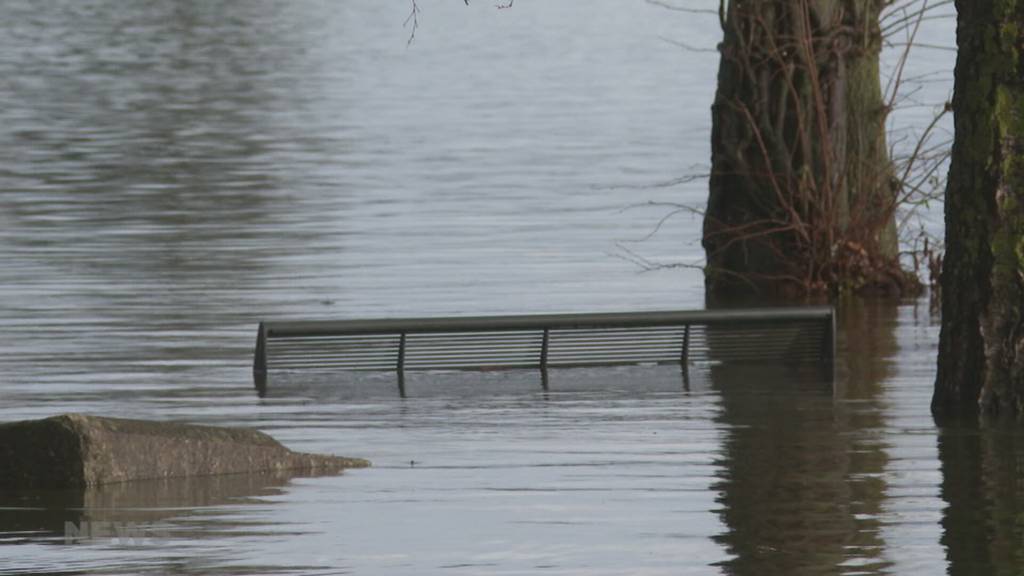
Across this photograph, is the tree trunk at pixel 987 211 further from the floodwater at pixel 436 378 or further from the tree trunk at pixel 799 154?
the tree trunk at pixel 799 154

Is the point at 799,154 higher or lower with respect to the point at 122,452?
higher

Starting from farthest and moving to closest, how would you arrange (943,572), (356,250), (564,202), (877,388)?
(564,202) → (356,250) → (877,388) → (943,572)

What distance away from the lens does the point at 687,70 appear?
159ft

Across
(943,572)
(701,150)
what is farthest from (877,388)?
(701,150)

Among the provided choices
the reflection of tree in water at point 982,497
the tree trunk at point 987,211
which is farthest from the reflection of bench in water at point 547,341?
the reflection of tree in water at point 982,497

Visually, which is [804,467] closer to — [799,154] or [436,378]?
[436,378]

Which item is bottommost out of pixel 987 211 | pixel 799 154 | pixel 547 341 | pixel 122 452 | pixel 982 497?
pixel 982 497

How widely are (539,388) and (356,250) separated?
6635 millimetres

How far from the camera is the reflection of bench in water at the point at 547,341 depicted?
11.8 meters

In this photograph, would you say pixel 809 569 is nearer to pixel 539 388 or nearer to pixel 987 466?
pixel 987 466

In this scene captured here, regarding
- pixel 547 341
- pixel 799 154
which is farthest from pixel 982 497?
pixel 799 154

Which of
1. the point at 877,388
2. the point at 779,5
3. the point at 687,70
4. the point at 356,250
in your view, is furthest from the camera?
the point at 687,70

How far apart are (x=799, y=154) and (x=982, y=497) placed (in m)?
7.10

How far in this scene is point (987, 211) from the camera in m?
9.94
